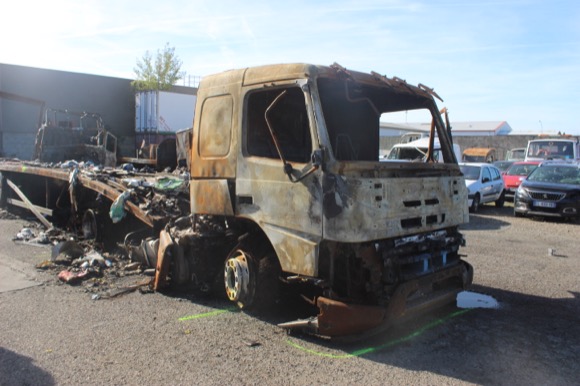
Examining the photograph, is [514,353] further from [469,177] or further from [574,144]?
[574,144]

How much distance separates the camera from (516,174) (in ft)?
61.3

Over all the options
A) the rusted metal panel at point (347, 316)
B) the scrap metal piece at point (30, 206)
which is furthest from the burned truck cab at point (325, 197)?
the scrap metal piece at point (30, 206)

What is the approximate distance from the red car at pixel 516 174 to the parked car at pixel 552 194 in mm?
3530

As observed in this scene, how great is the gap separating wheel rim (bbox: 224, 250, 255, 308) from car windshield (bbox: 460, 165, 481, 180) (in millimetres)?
12246

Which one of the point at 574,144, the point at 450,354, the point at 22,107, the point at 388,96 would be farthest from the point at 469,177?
the point at 22,107

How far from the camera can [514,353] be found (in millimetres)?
4469

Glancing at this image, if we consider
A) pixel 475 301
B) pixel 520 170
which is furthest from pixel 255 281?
pixel 520 170

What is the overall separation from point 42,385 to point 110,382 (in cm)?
50

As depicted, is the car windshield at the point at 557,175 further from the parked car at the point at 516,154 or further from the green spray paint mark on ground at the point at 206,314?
the parked car at the point at 516,154

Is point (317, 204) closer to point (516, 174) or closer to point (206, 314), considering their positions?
point (206, 314)

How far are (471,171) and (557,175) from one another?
253cm

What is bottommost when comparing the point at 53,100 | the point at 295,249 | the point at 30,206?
the point at 30,206

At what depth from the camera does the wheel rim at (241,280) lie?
199 inches

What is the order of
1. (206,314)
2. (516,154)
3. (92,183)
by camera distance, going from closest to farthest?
(206,314) → (92,183) → (516,154)
